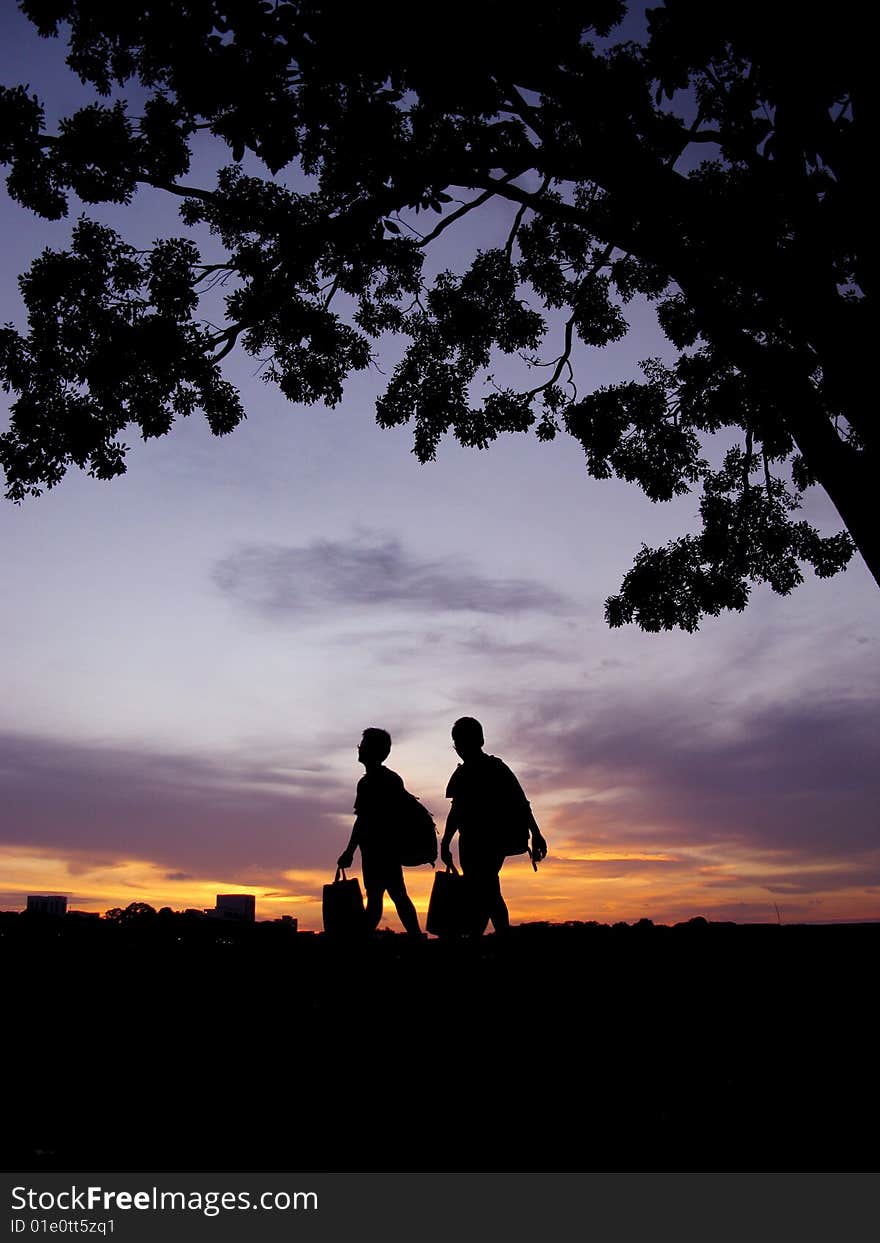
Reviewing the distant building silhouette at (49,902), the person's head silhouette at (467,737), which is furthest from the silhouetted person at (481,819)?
the distant building silhouette at (49,902)

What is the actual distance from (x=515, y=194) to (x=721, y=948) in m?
9.18

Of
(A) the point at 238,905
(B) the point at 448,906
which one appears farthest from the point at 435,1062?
(A) the point at 238,905

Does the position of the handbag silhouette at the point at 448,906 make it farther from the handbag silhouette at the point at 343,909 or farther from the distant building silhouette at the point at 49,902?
the distant building silhouette at the point at 49,902

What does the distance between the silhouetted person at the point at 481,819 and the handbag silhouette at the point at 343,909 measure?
1.06 metres

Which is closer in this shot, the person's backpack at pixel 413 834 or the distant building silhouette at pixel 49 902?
the person's backpack at pixel 413 834

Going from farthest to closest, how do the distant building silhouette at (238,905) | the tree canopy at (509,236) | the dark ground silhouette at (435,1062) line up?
the distant building silhouette at (238,905), the tree canopy at (509,236), the dark ground silhouette at (435,1062)

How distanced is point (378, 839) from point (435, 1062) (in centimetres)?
534

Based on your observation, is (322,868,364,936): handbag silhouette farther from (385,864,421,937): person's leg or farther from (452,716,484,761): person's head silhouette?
(452,716,484,761): person's head silhouette

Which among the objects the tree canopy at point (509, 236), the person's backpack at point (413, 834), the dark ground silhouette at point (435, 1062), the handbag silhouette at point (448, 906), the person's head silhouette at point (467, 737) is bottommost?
the dark ground silhouette at point (435, 1062)

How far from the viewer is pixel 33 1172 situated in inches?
140

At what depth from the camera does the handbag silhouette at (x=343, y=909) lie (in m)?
9.77

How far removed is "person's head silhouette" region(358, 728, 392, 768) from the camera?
10516 millimetres

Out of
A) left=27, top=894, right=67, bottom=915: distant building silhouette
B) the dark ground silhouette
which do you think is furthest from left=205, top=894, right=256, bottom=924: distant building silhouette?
the dark ground silhouette
